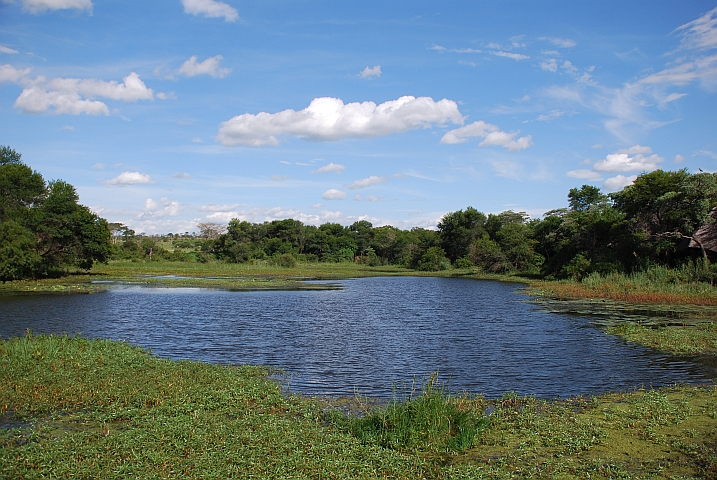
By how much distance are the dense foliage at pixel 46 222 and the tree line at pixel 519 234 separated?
10 cm

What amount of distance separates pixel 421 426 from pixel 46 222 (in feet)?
171

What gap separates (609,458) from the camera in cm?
965

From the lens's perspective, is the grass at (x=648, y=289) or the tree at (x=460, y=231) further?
the tree at (x=460, y=231)

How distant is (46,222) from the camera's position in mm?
51500

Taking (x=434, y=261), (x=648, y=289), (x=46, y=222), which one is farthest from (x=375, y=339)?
(x=434, y=261)

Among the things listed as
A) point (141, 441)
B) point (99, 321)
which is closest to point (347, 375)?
point (141, 441)

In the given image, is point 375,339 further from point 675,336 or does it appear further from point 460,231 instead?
point 460,231

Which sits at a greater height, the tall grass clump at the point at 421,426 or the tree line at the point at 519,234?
the tree line at the point at 519,234

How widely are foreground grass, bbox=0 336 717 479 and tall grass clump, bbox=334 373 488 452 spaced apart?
28 mm

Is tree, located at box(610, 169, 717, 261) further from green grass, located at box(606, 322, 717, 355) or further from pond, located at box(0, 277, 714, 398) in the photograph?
green grass, located at box(606, 322, 717, 355)

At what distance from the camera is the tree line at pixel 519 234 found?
3966cm

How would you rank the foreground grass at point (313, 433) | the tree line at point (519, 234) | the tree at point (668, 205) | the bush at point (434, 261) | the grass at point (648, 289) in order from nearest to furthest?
the foreground grass at point (313, 433)
the grass at point (648, 289)
the tree at point (668, 205)
the tree line at point (519, 234)
the bush at point (434, 261)

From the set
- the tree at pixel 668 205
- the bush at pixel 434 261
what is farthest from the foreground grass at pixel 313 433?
the bush at pixel 434 261

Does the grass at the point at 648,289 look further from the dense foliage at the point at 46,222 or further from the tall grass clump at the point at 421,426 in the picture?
the dense foliage at the point at 46,222
